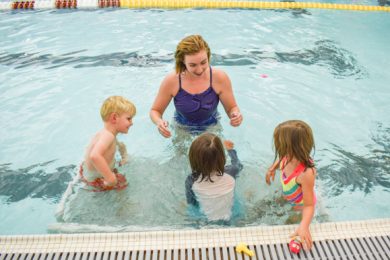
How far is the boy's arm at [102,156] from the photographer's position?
293cm

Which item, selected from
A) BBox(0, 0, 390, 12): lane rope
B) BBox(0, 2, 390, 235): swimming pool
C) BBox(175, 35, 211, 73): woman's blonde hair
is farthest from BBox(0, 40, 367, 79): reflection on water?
BBox(175, 35, 211, 73): woman's blonde hair

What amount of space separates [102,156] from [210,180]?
0.91 metres

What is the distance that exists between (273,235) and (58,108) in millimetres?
3850

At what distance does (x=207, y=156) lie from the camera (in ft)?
8.39

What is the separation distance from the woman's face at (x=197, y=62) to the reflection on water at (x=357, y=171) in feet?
5.57

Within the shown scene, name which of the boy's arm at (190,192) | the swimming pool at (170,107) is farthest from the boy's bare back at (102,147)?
the boy's arm at (190,192)

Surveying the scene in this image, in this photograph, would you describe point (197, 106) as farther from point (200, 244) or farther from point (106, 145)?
point (200, 244)

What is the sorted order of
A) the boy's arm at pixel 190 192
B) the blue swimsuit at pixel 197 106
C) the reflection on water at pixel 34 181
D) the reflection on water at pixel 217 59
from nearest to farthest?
1. the boy's arm at pixel 190 192
2. the blue swimsuit at pixel 197 106
3. the reflection on water at pixel 34 181
4. the reflection on water at pixel 217 59

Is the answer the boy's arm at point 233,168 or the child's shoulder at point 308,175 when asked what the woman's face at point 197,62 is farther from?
the child's shoulder at point 308,175

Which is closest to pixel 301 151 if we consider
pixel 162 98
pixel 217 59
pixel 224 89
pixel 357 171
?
pixel 224 89

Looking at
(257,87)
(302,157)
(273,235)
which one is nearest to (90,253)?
(273,235)

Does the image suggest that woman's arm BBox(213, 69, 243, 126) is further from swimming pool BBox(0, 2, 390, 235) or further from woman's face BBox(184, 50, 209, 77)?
swimming pool BBox(0, 2, 390, 235)

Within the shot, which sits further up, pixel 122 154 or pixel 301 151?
pixel 301 151

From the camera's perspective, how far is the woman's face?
10.3 feet
